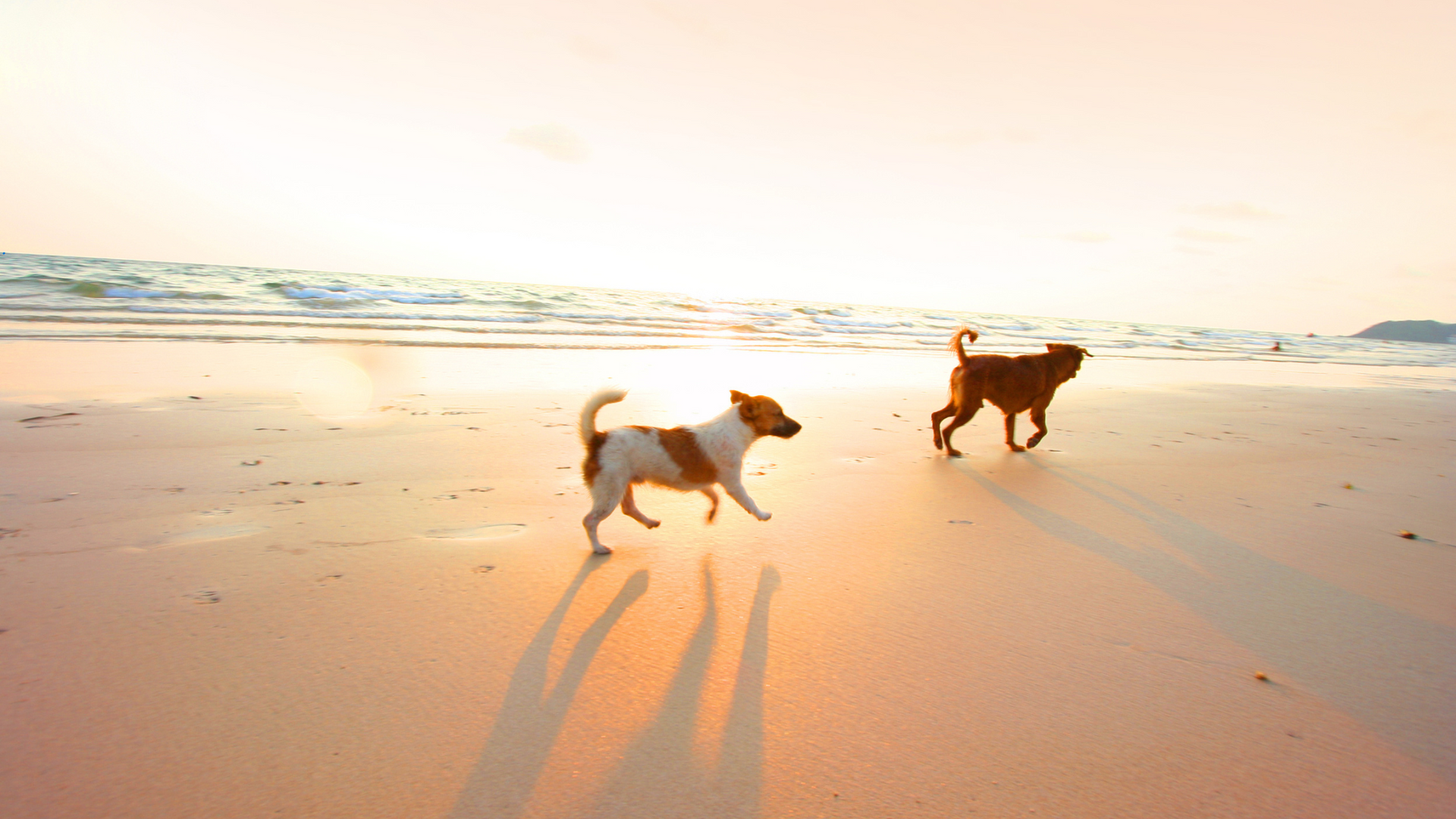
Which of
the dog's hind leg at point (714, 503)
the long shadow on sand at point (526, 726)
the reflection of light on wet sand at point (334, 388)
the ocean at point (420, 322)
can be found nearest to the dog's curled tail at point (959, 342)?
the dog's hind leg at point (714, 503)

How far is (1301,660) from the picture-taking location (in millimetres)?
2293

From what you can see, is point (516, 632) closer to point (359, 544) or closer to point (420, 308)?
point (359, 544)

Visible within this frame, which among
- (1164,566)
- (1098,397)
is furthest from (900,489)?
(1098,397)

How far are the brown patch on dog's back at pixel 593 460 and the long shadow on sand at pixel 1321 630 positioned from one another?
2560 mm

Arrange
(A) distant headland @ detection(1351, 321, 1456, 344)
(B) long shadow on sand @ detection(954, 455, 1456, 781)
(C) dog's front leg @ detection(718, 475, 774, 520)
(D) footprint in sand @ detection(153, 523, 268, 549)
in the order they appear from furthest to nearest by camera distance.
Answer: (A) distant headland @ detection(1351, 321, 1456, 344) → (C) dog's front leg @ detection(718, 475, 774, 520) → (D) footprint in sand @ detection(153, 523, 268, 549) → (B) long shadow on sand @ detection(954, 455, 1456, 781)

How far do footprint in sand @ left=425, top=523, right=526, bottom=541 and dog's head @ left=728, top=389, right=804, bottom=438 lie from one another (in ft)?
4.72

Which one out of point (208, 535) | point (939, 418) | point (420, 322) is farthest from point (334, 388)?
point (420, 322)

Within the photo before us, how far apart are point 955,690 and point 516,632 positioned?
1567 millimetres

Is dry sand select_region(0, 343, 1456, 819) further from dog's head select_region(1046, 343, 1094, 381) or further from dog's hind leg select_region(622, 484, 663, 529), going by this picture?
dog's head select_region(1046, 343, 1094, 381)

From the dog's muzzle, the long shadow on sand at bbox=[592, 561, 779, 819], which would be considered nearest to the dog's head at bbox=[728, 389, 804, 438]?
the dog's muzzle

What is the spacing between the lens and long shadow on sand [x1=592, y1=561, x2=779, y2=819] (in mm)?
1579

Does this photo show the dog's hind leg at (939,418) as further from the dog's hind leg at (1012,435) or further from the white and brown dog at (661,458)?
the white and brown dog at (661,458)

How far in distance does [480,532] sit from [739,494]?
1385 mm

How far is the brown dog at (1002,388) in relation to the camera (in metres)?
5.64
